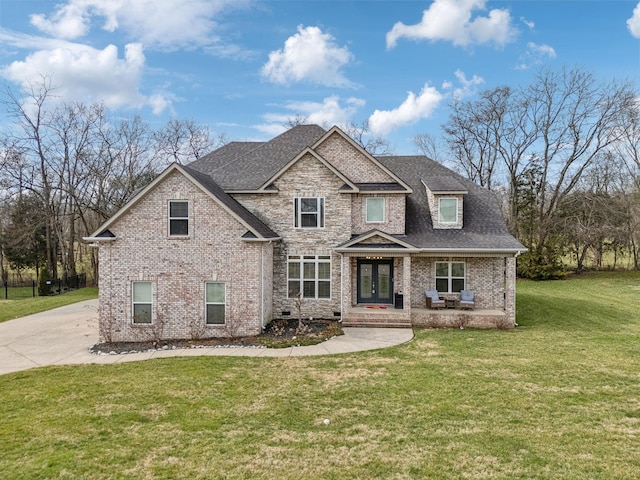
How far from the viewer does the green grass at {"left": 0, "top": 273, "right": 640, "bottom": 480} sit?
511 centimetres

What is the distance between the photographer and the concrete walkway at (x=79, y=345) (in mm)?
10422

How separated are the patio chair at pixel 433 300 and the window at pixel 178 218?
33.3 feet

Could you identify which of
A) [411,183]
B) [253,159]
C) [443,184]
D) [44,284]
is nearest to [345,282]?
[443,184]

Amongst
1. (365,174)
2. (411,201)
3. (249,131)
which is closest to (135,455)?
(365,174)

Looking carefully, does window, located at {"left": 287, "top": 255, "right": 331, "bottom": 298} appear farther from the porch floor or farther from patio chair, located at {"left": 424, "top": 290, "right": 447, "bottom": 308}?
patio chair, located at {"left": 424, "top": 290, "right": 447, "bottom": 308}

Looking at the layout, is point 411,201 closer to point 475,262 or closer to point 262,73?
point 475,262

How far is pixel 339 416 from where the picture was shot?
6.71 metres

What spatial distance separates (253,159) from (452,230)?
10.4m

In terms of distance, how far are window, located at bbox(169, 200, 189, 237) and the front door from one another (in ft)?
24.7

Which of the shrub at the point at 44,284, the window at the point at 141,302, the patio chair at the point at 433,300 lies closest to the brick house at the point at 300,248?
the window at the point at 141,302

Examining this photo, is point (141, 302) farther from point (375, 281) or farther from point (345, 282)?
point (375, 281)

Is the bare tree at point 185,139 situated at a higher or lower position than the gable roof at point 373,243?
higher

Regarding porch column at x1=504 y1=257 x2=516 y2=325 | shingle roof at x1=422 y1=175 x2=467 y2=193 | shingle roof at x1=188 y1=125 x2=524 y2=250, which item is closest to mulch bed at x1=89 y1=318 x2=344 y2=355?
shingle roof at x1=188 y1=125 x2=524 y2=250

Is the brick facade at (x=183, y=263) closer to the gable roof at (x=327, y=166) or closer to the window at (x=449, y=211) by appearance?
the gable roof at (x=327, y=166)
